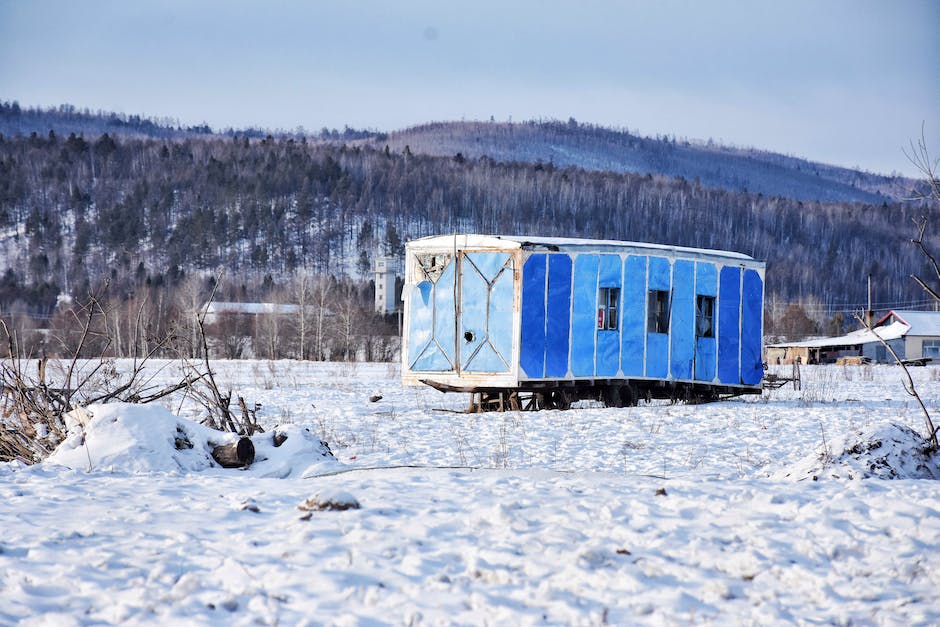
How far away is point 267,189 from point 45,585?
12591 centimetres

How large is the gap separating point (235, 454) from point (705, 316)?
35.4ft

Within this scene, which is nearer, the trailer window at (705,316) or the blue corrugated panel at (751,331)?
the trailer window at (705,316)

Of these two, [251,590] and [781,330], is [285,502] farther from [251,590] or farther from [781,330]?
[781,330]

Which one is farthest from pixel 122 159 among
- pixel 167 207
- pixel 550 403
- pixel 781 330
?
pixel 550 403

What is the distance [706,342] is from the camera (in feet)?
54.7

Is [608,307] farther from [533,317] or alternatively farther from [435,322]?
[435,322]

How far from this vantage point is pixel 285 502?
18.7ft

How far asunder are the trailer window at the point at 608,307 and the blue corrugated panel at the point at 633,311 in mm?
131

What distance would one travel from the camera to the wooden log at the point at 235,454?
7.75 meters

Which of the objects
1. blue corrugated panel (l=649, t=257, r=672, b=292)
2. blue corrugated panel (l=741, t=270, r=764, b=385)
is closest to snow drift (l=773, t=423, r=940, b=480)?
blue corrugated panel (l=649, t=257, r=672, b=292)

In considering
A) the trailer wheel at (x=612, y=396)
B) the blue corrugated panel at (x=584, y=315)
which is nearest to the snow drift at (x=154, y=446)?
the blue corrugated panel at (x=584, y=315)

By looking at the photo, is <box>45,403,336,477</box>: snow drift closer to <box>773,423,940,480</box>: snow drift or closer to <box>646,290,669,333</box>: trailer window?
<box>773,423,940,480</box>: snow drift

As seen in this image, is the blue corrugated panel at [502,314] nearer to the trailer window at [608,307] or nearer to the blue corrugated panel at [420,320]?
the blue corrugated panel at [420,320]

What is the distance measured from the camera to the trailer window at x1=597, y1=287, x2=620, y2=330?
52.1ft
